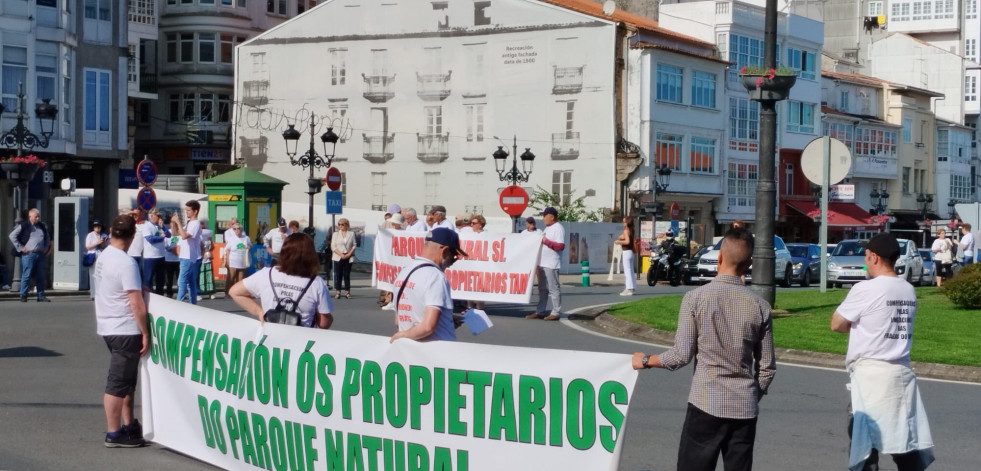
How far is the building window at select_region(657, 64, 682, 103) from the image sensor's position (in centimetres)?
5938

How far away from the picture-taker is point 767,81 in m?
19.8

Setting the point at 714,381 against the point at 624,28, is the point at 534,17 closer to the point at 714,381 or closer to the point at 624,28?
the point at 624,28

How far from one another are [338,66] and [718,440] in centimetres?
5663

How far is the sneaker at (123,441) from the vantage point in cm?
978

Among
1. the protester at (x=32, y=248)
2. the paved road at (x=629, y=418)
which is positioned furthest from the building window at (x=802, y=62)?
the paved road at (x=629, y=418)

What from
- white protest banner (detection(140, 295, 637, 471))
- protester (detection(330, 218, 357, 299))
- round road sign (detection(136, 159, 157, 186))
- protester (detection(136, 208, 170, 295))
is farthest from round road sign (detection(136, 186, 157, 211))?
white protest banner (detection(140, 295, 637, 471))

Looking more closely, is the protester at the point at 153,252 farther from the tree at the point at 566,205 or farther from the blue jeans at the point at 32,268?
the tree at the point at 566,205

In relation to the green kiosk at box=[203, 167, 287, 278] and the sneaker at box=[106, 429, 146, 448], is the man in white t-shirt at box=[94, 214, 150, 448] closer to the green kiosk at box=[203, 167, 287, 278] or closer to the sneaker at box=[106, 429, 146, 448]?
the sneaker at box=[106, 429, 146, 448]

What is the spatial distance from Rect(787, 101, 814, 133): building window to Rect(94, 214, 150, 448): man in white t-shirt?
64.8 m

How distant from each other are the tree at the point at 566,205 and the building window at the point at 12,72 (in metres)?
22.3

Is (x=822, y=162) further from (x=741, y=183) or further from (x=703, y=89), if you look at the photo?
(x=741, y=183)

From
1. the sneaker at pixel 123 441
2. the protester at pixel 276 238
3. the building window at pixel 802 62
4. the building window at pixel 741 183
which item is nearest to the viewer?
the sneaker at pixel 123 441

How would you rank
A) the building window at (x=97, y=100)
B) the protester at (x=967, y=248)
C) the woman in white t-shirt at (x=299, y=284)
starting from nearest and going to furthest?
the woman in white t-shirt at (x=299, y=284) → the protester at (x=967, y=248) → the building window at (x=97, y=100)

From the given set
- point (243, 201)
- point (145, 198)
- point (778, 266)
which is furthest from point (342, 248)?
point (778, 266)
